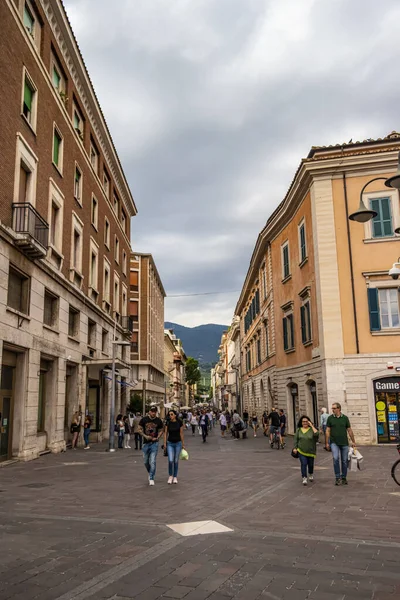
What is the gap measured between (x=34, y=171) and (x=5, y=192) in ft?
9.49

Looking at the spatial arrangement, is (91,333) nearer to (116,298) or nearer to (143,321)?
(116,298)

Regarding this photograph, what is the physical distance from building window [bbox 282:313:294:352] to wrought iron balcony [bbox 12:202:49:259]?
626 inches

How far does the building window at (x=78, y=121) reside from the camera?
24.9 metres

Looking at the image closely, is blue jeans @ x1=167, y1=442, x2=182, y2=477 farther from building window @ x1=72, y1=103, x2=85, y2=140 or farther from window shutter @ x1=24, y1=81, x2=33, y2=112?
building window @ x1=72, y1=103, x2=85, y2=140

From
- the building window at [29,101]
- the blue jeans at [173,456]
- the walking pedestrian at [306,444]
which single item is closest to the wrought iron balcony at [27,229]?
the building window at [29,101]

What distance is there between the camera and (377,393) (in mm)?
21938

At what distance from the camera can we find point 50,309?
815 inches

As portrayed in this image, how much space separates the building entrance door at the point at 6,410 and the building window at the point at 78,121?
13661 mm

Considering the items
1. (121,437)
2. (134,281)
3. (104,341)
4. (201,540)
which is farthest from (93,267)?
(134,281)

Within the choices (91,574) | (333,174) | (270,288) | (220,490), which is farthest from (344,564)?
(270,288)

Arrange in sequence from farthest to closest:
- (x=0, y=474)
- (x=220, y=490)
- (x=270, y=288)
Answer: (x=270, y=288) → (x=0, y=474) → (x=220, y=490)

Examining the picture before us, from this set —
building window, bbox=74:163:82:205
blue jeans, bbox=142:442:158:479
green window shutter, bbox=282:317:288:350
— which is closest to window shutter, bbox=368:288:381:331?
green window shutter, bbox=282:317:288:350

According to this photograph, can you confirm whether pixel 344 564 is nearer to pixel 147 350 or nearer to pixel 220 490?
pixel 220 490

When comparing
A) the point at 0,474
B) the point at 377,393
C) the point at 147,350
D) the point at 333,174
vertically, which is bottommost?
the point at 0,474
